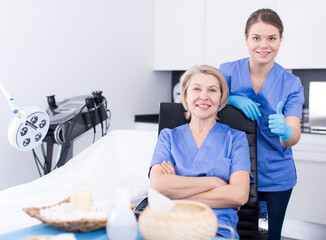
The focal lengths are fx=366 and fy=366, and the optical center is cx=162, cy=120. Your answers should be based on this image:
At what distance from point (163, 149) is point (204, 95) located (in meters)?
0.26

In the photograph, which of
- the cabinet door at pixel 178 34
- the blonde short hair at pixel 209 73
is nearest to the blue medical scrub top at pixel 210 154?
the blonde short hair at pixel 209 73

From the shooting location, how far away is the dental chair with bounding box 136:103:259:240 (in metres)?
1.45

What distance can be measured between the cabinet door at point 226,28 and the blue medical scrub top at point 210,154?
1.60 meters

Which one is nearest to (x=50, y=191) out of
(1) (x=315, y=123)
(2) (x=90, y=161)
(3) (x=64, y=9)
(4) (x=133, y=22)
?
(2) (x=90, y=161)

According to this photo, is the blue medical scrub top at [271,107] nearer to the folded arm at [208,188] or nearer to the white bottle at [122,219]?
the folded arm at [208,188]

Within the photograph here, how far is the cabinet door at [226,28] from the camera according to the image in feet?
9.41

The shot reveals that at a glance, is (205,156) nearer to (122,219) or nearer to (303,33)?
(122,219)

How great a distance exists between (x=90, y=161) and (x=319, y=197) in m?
1.63

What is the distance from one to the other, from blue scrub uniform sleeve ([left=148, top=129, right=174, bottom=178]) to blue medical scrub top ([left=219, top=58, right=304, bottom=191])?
39 cm

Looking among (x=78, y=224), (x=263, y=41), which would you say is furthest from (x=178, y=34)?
(x=78, y=224)

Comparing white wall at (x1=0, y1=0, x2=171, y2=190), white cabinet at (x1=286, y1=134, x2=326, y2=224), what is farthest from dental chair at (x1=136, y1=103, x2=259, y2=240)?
white cabinet at (x1=286, y1=134, x2=326, y2=224)

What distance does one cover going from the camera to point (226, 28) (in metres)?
2.96

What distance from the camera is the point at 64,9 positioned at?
2.34m

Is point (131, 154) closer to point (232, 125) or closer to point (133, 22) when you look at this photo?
point (232, 125)
